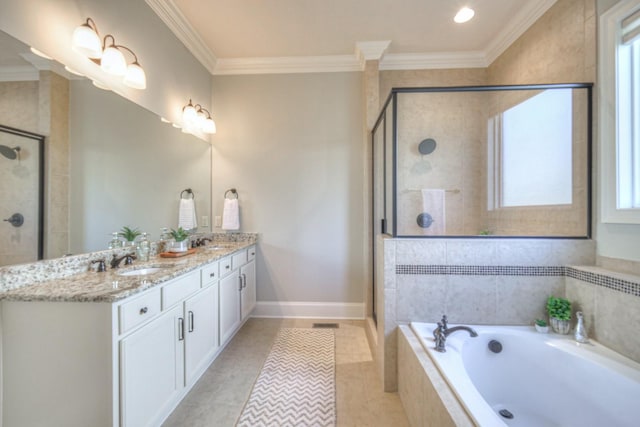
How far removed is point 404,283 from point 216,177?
2.31 meters

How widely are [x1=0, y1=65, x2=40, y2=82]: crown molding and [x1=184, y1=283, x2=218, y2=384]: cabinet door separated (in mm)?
1365

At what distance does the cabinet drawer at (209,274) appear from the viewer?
1.79m

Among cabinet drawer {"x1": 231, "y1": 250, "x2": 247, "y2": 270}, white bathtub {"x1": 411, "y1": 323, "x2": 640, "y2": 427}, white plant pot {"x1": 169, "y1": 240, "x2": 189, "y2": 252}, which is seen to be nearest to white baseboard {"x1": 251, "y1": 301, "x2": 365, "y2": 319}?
cabinet drawer {"x1": 231, "y1": 250, "x2": 247, "y2": 270}

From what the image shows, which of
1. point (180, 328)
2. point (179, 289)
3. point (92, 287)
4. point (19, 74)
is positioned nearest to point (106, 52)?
point (19, 74)

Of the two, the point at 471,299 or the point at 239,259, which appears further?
the point at 239,259

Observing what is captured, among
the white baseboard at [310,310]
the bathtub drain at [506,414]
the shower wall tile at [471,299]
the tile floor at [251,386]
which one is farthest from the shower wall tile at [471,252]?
the white baseboard at [310,310]

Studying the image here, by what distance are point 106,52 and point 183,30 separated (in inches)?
40.6

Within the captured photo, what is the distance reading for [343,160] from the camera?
285cm

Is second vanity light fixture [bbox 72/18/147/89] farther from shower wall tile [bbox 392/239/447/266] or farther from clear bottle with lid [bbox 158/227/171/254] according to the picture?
shower wall tile [bbox 392/239/447/266]

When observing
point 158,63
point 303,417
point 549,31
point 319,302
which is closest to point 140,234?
point 158,63

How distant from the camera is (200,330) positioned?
174cm

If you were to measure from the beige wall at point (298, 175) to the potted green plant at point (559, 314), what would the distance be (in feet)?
5.22

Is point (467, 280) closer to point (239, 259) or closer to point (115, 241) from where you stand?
point (239, 259)

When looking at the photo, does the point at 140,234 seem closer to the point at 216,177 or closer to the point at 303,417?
the point at 216,177
